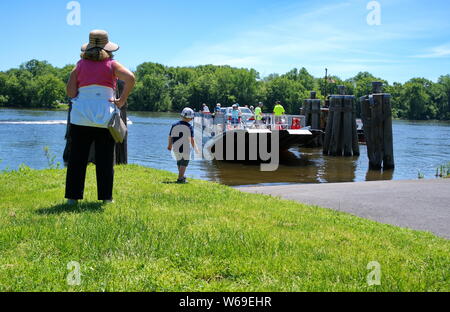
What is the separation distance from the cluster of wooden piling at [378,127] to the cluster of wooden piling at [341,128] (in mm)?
5083

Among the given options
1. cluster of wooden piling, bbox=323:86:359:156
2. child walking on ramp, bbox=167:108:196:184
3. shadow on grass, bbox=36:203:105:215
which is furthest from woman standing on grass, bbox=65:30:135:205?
cluster of wooden piling, bbox=323:86:359:156

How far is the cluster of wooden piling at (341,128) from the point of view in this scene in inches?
1088

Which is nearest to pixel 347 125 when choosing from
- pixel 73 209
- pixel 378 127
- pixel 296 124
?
pixel 296 124

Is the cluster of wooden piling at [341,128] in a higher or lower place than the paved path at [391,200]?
higher

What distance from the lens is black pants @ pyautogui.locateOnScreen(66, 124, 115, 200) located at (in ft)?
21.4

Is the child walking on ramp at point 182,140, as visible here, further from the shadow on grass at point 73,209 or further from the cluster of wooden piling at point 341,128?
the cluster of wooden piling at point 341,128

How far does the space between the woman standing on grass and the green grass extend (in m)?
0.49

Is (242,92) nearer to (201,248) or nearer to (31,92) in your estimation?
(31,92)

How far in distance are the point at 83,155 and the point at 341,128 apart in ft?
77.1

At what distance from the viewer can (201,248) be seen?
4.74 meters

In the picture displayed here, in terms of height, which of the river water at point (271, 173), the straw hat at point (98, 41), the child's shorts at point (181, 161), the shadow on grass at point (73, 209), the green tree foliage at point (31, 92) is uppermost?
the green tree foliage at point (31, 92)

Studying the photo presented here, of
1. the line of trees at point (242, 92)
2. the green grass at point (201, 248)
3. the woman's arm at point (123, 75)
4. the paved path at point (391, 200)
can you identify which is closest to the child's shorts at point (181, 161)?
the paved path at point (391, 200)

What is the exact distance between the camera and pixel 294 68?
606ft
